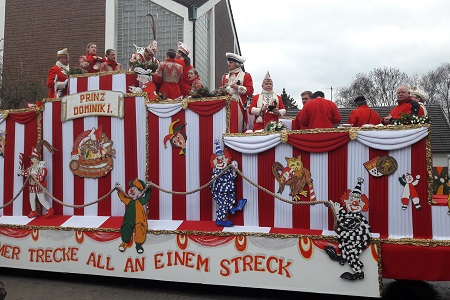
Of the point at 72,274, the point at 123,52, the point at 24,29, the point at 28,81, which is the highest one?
the point at 24,29

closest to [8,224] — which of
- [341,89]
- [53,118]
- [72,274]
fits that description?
[72,274]

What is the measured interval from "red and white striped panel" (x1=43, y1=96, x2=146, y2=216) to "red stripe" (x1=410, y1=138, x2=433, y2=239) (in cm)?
389

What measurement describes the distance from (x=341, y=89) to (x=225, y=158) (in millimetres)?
42674

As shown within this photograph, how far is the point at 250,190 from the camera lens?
643 centimetres

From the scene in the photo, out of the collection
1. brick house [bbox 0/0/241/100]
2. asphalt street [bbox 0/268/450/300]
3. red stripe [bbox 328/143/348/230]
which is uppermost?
brick house [bbox 0/0/241/100]

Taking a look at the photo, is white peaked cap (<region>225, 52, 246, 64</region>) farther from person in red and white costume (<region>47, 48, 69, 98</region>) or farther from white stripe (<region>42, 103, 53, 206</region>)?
white stripe (<region>42, 103, 53, 206</region>)

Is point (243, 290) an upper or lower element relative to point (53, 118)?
lower

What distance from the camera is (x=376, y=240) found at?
5527 mm

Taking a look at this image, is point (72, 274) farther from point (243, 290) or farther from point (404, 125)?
point (404, 125)

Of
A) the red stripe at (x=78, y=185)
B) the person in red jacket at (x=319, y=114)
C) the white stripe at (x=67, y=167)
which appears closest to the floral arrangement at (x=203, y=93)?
the person in red jacket at (x=319, y=114)

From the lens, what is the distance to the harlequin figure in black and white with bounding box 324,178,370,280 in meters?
5.52

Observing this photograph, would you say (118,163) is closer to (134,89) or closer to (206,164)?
(134,89)

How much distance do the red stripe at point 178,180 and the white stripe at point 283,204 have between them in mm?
1437

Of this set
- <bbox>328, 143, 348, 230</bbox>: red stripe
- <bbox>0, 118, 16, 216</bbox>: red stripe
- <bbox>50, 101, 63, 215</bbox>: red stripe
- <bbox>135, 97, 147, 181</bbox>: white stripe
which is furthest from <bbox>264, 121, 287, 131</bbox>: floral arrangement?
<bbox>0, 118, 16, 216</bbox>: red stripe
